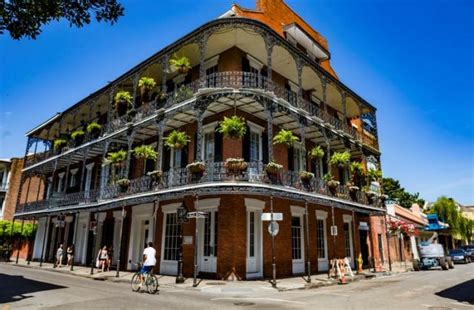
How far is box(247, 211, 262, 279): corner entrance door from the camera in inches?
553

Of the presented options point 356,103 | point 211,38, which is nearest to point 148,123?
point 211,38

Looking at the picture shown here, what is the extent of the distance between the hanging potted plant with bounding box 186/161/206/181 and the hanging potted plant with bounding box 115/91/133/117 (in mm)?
7597

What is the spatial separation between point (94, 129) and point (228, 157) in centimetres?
1079

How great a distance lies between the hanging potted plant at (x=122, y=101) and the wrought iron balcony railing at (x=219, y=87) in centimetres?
83

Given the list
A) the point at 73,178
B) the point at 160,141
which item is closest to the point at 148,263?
the point at 160,141

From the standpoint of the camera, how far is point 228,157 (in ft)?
47.9

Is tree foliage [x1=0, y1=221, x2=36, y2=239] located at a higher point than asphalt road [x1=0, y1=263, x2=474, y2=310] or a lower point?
higher

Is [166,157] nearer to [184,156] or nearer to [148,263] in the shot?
[184,156]

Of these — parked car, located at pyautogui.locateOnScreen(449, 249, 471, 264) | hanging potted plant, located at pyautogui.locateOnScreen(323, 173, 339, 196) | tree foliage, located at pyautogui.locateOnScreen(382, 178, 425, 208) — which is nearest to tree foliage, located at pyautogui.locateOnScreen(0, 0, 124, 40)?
hanging potted plant, located at pyautogui.locateOnScreen(323, 173, 339, 196)

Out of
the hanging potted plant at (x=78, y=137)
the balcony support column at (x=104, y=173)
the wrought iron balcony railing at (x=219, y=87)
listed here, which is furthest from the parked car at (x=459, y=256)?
the hanging potted plant at (x=78, y=137)

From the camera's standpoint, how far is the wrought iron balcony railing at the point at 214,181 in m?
12.8

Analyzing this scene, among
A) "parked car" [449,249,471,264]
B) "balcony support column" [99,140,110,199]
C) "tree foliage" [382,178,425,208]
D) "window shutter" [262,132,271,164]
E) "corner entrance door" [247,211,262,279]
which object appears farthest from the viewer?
"tree foliage" [382,178,425,208]

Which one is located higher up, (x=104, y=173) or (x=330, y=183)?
(x=104, y=173)

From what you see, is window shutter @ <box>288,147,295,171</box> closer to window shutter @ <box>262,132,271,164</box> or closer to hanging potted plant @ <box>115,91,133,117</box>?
window shutter @ <box>262,132,271,164</box>
